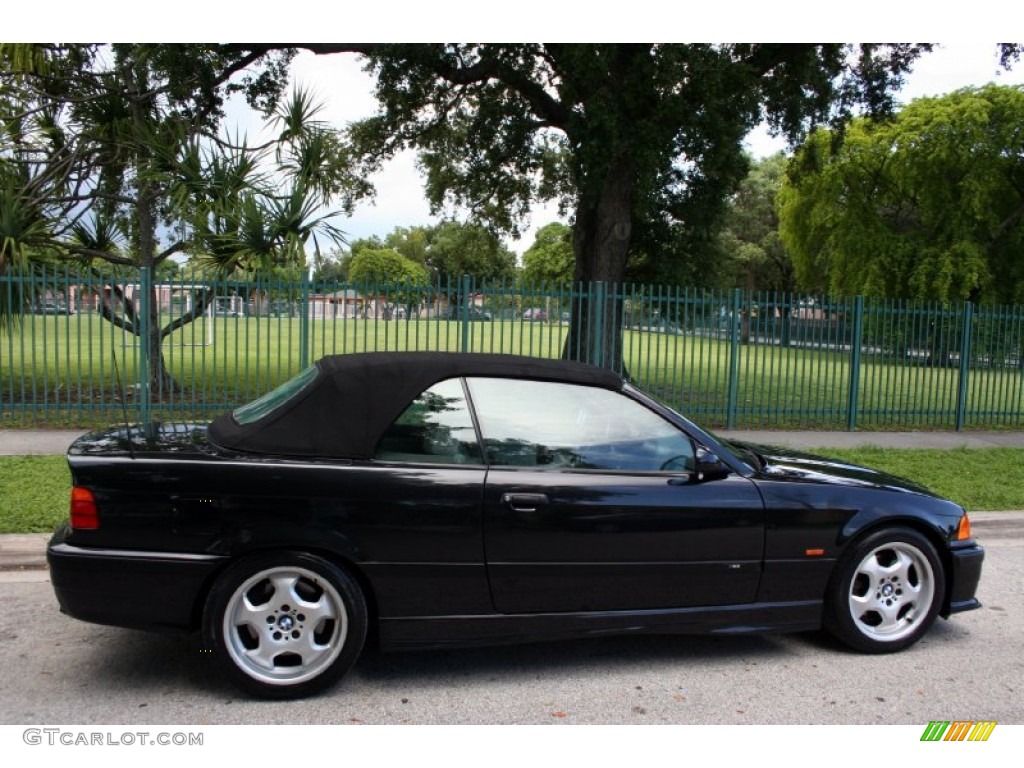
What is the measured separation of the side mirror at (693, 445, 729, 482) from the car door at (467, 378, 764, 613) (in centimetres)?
3

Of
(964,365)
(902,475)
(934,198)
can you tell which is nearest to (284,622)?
(902,475)

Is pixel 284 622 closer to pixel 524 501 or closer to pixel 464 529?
pixel 464 529

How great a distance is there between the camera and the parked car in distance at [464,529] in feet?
11.7

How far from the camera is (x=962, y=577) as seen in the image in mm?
4398

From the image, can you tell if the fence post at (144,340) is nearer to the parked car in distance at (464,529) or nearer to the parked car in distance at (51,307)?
the parked car in distance at (51,307)

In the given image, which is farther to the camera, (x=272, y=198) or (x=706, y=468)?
(x=272, y=198)

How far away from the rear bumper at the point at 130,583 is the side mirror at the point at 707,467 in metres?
2.23

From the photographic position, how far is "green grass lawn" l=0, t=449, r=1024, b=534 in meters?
6.25

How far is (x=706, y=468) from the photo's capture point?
401 centimetres

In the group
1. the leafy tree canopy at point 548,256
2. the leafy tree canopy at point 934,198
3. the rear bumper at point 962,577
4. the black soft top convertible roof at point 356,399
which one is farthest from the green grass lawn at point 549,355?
the leafy tree canopy at point 548,256

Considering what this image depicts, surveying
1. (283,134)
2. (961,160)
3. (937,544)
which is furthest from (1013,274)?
(937,544)
